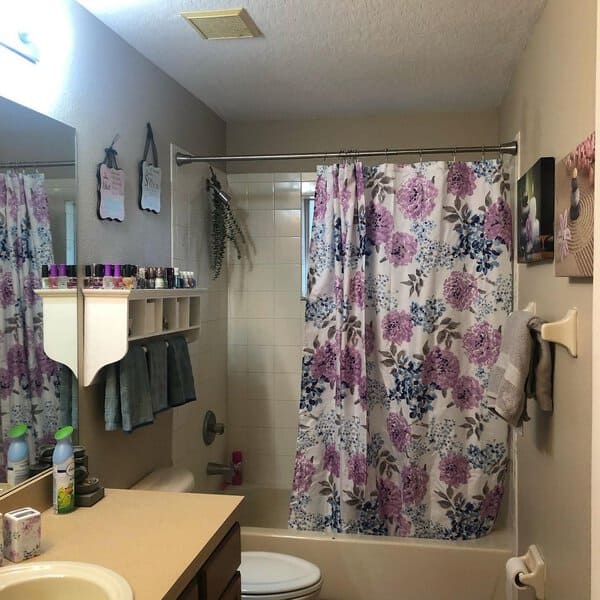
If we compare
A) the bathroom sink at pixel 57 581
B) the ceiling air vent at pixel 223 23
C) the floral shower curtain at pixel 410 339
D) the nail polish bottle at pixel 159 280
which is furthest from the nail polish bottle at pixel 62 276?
the floral shower curtain at pixel 410 339

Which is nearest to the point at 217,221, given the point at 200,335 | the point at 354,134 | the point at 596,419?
the point at 200,335

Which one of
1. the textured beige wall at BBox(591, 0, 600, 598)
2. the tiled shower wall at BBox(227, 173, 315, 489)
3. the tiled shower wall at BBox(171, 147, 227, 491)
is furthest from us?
the tiled shower wall at BBox(227, 173, 315, 489)

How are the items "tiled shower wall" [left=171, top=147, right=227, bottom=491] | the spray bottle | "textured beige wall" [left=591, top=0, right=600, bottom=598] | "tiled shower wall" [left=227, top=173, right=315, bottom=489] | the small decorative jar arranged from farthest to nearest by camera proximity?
1. "tiled shower wall" [left=227, top=173, right=315, bottom=489]
2. "tiled shower wall" [left=171, top=147, right=227, bottom=491]
3. the spray bottle
4. the small decorative jar
5. "textured beige wall" [left=591, top=0, right=600, bottom=598]

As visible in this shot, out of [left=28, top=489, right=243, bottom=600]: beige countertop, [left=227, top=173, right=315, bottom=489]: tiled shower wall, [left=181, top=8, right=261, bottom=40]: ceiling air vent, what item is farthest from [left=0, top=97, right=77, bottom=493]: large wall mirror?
[left=227, top=173, right=315, bottom=489]: tiled shower wall

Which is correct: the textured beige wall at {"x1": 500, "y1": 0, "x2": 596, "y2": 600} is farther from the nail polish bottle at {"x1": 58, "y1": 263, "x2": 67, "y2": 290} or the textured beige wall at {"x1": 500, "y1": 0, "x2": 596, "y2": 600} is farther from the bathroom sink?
the nail polish bottle at {"x1": 58, "y1": 263, "x2": 67, "y2": 290}

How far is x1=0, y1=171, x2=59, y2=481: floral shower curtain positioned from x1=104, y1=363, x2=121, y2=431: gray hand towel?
248mm

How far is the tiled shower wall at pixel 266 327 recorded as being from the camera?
332cm

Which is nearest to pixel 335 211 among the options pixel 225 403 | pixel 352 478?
pixel 352 478

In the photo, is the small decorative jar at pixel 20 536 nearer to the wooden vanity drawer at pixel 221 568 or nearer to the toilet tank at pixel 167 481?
the wooden vanity drawer at pixel 221 568

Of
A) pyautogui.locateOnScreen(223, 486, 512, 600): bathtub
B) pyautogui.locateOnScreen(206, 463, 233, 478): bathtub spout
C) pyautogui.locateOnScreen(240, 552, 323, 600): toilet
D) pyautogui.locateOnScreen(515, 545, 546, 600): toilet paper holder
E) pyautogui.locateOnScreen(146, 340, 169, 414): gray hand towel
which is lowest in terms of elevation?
pyautogui.locateOnScreen(223, 486, 512, 600): bathtub

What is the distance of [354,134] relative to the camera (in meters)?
3.25

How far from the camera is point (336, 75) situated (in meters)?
2.60

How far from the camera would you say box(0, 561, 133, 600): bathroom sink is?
1180mm

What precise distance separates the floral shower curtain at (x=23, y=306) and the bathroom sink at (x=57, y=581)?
0.35 m
